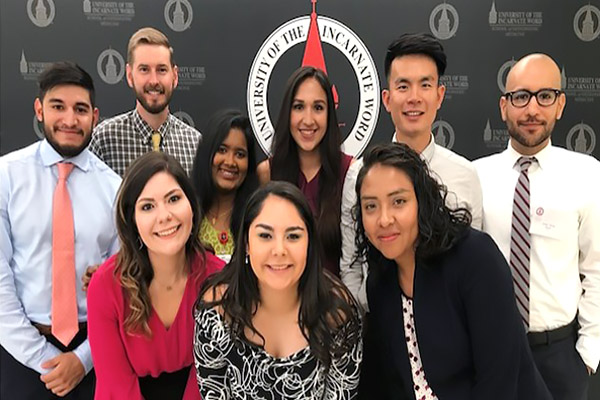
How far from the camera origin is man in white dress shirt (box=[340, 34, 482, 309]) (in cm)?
223

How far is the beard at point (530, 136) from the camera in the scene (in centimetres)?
234

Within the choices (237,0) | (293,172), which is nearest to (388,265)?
(293,172)

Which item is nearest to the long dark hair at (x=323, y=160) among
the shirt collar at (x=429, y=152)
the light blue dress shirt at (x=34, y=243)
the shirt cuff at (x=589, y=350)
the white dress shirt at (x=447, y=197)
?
the white dress shirt at (x=447, y=197)

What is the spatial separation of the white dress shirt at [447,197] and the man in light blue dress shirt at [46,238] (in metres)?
1.11

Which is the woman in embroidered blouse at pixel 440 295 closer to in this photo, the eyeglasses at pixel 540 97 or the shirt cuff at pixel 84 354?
the eyeglasses at pixel 540 97

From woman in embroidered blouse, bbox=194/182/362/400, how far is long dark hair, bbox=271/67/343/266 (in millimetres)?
582

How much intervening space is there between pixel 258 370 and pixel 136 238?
69 cm

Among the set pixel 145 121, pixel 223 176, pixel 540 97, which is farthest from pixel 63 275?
pixel 540 97

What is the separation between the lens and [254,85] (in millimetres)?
3467

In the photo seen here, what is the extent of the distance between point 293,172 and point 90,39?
75.7 inches

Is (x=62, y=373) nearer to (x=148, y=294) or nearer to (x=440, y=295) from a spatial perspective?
(x=148, y=294)

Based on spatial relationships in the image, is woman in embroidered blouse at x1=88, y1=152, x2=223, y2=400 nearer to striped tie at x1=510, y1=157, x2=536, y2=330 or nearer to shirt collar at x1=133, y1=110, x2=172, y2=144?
shirt collar at x1=133, y1=110, x2=172, y2=144

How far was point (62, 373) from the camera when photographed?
7.39 ft

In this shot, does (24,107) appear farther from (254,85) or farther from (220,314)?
(220,314)
